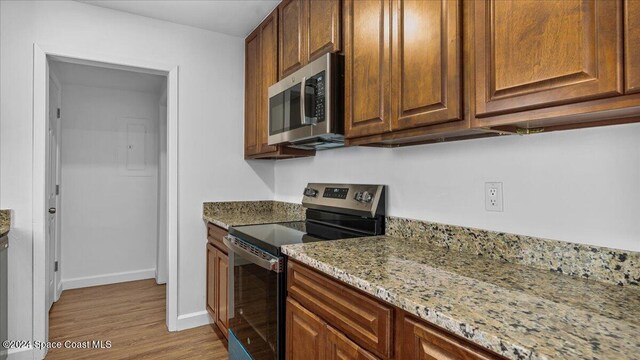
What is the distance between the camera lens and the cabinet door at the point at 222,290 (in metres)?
2.23

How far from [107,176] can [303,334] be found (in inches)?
135

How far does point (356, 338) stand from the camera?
3.40 feet

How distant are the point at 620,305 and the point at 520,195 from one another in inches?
18.3

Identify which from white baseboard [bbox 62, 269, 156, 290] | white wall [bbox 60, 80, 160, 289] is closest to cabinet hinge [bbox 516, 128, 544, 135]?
white wall [bbox 60, 80, 160, 289]

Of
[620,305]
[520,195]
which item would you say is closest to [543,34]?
[520,195]

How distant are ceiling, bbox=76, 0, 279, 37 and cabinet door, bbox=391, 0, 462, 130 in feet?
4.35

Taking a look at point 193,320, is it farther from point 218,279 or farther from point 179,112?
point 179,112

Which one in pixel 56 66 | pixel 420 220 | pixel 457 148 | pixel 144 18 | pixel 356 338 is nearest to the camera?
pixel 356 338

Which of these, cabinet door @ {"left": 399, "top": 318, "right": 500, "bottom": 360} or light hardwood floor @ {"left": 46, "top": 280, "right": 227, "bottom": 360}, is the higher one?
cabinet door @ {"left": 399, "top": 318, "right": 500, "bottom": 360}

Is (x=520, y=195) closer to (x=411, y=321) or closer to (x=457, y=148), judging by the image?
(x=457, y=148)

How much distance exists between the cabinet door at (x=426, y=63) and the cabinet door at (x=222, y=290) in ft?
5.06

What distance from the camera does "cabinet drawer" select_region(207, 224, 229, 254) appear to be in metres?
2.28

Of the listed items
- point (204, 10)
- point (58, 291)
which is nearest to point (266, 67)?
point (204, 10)

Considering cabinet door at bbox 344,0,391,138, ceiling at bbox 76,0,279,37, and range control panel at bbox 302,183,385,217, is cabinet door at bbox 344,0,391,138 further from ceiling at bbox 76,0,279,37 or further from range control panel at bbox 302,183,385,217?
ceiling at bbox 76,0,279,37
